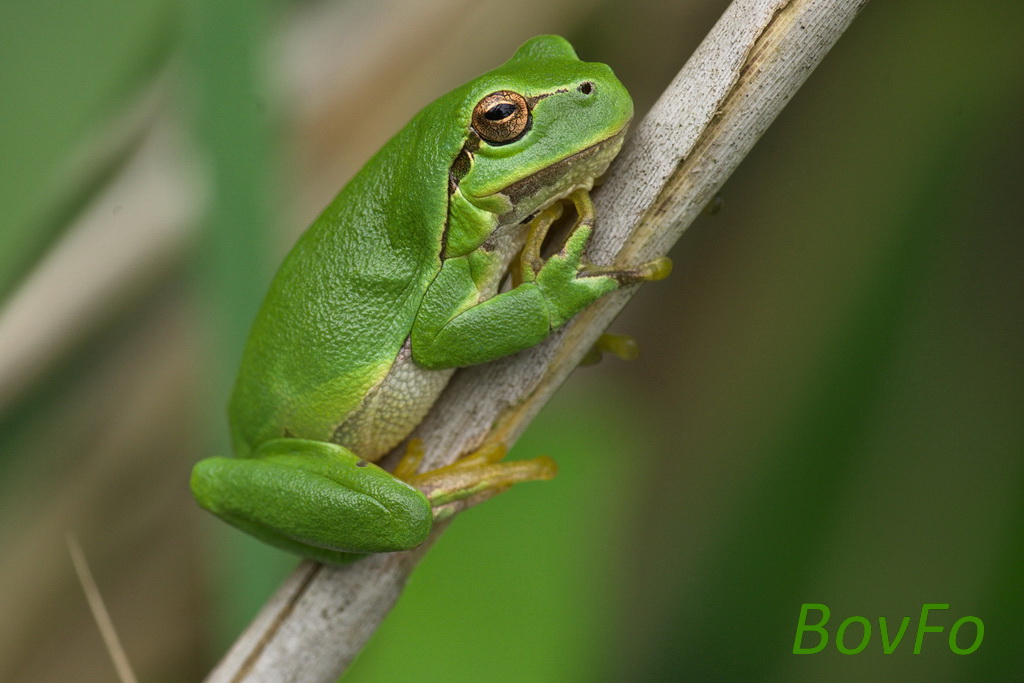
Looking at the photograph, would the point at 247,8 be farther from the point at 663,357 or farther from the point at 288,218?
the point at 663,357

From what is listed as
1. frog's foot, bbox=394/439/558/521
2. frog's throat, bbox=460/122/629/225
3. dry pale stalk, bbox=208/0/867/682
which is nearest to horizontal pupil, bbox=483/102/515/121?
frog's throat, bbox=460/122/629/225

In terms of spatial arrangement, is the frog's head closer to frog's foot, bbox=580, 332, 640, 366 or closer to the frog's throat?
the frog's throat

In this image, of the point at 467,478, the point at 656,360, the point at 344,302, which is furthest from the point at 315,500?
the point at 656,360

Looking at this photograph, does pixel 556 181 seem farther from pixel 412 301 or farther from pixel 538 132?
pixel 412 301

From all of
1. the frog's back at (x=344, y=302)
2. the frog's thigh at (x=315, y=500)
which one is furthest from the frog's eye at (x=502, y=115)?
the frog's thigh at (x=315, y=500)

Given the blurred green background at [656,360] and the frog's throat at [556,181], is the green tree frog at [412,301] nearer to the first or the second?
the frog's throat at [556,181]
